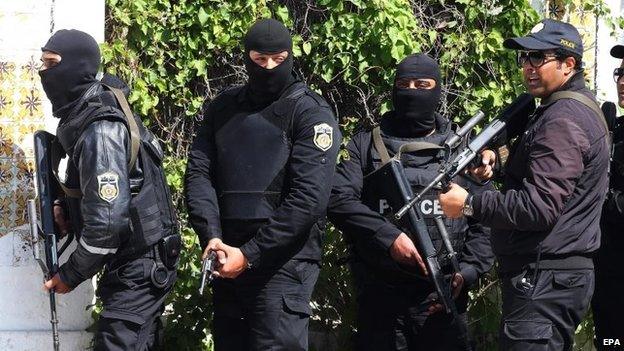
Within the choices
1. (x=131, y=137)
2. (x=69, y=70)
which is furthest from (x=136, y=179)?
(x=69, y=70)

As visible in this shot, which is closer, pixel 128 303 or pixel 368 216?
pixel 128 303

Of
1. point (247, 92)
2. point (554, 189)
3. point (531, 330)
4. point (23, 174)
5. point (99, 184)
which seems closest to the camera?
point (554, 189)

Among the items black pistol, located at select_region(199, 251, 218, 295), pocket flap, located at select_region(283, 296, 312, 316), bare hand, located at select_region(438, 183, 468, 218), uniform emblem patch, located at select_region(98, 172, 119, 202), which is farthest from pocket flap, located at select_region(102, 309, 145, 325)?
bare hand, located at select_region(438, 183, 468, 218)

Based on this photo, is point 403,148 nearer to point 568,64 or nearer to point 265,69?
point 265,69

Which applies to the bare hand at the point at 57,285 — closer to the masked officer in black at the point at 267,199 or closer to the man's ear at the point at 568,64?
the masked officer in black at the point at 267,199

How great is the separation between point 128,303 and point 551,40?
7.44ft

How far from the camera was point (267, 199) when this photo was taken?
16.5ft

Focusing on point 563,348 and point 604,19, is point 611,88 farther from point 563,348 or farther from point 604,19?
point 563,348

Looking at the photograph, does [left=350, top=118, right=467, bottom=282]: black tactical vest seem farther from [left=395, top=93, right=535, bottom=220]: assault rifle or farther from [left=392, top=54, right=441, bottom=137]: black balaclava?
[left=395, top=93, right=535, bottom=220]: assault rifle

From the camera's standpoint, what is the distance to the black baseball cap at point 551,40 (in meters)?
4.58

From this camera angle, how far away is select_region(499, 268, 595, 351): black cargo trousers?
4.47 meters

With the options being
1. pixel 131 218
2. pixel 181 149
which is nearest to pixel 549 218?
pixel 131 218

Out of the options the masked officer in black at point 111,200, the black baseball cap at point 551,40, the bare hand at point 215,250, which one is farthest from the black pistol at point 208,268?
the black baseball cap at point 551,40

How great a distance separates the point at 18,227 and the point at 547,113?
3105mm
